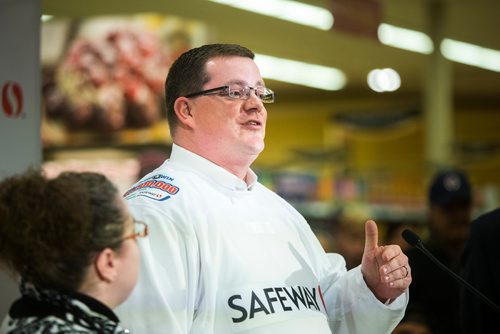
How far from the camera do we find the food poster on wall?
243 inches

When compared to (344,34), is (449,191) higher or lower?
lower

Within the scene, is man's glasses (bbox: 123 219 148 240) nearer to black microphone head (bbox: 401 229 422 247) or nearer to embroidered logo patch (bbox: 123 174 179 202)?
embroidered logo patch (bbox: 123 174 179 202)

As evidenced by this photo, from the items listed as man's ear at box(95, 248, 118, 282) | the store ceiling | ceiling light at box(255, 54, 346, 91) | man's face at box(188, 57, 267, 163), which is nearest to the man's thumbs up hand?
man's face at box(188, 57, 267, 163)

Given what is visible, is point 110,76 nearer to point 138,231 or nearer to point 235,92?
point 235,92

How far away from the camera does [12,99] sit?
2404mm

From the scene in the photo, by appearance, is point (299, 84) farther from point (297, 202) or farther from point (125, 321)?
point (125, 321)

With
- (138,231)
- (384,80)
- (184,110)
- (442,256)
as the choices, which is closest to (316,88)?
(384,80)

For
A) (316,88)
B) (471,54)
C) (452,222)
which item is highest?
(471,54)

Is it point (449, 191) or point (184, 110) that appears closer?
point (184, 110)

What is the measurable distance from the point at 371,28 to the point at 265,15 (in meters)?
4.64

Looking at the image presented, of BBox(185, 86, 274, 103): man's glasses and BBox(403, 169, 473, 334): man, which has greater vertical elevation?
BBox(185, 86, 274, 103): man's glasses

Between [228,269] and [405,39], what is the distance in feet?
31.1

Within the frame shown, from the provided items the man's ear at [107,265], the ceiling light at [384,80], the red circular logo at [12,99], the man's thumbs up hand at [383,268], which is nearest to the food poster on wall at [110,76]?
the red circular logo at [12,99]

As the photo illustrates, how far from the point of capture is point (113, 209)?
5.19 ft
